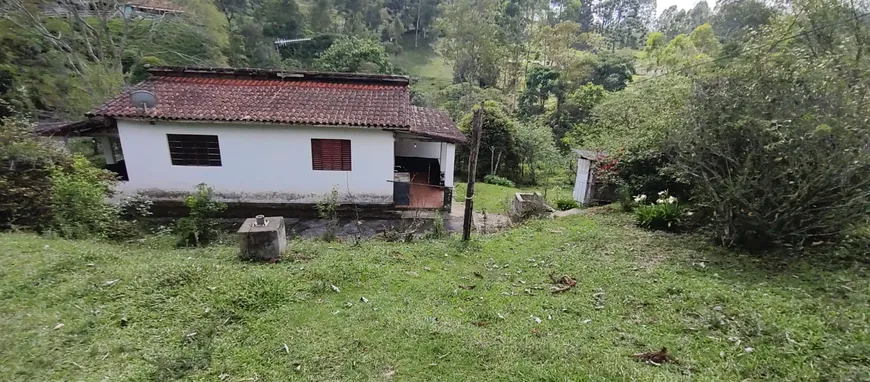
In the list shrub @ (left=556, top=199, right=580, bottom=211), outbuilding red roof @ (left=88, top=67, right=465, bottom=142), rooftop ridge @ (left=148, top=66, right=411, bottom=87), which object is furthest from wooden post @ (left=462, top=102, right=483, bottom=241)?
rooftop ridge @ (left=148, top=66, right=411, bottom=87)

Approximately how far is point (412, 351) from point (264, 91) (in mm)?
10555

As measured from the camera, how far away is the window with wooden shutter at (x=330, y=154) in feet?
35.7

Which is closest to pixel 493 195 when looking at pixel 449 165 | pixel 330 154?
pixel 449 165

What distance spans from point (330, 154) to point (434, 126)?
143 inches

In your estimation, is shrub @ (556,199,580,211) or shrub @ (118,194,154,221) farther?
shrub @ (556,199,580,211)

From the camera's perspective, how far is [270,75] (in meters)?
12.4

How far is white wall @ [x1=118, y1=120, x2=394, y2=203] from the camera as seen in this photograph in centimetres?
1053

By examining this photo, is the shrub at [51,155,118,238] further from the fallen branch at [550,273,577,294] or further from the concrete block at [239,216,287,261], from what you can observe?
the fallen branch at [550,273,577,294]

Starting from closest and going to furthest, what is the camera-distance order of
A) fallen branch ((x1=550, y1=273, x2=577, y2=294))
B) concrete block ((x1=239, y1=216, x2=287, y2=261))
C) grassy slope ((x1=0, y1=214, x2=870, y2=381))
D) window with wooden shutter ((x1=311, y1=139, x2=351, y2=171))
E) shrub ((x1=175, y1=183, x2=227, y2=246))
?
1. grassy slope ((x1=0, y1=214, x2=870, y2=381))
2. fallen branch ((x1=550, y1=273, x2=577, y2=294))
3. concrete block ((x1=239, y1=216, x2=287, y2=261))
4. shrub ((x1=175, y1=183, x2=227, y2=246))
5. window with wooden shutter ((x1=311, y1=139, x2=351, y2=171))

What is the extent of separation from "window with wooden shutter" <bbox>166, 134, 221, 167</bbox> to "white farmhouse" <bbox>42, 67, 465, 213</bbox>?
0.03 meters

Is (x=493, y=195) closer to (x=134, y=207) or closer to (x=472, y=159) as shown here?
(x=472, y=159)

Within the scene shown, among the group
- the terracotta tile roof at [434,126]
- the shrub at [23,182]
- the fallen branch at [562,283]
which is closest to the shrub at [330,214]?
the terracotta tile roof at [434,126]

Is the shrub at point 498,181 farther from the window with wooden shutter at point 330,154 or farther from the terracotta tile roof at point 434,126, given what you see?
the window with wooden shutter at point 330,154

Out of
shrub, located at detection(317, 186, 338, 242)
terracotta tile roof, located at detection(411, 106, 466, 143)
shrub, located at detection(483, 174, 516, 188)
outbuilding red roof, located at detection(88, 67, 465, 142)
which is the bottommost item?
shrub, located at detection(483, 174, 516, 188)
